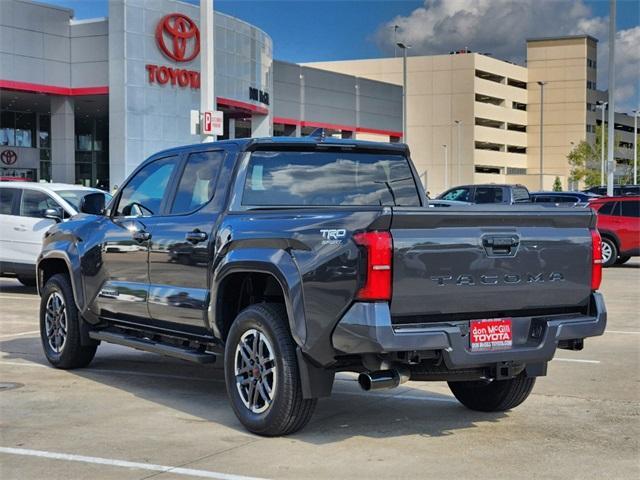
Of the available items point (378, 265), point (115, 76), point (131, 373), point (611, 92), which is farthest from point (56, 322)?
point (115, 76)

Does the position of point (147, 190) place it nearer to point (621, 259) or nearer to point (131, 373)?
point (131, 373)

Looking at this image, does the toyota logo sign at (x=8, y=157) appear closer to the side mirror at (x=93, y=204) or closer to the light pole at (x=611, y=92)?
the light pole at (x=611, y=92)

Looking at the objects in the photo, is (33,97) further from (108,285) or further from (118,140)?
(108,285)

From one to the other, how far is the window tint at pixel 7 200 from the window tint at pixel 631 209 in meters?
14.2

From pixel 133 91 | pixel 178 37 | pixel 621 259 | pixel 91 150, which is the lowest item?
pixel 621 259

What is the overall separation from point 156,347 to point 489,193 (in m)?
20.8

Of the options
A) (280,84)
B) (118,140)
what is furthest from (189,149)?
(280,84)

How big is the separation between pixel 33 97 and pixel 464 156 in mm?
68895

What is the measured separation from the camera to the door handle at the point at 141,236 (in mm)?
7282

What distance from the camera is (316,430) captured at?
20.3 feet

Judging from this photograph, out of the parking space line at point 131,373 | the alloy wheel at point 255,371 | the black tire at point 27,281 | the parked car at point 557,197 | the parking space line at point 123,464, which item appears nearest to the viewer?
the parking space line at point 123,464

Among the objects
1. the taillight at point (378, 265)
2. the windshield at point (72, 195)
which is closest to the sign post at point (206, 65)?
the windshield at point (72, 195)

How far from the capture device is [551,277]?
577cm

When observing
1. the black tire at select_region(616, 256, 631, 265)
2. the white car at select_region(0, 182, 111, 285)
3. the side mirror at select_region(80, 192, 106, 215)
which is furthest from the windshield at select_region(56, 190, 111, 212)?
the black tire at select_region(616, 256, 631, 265)
